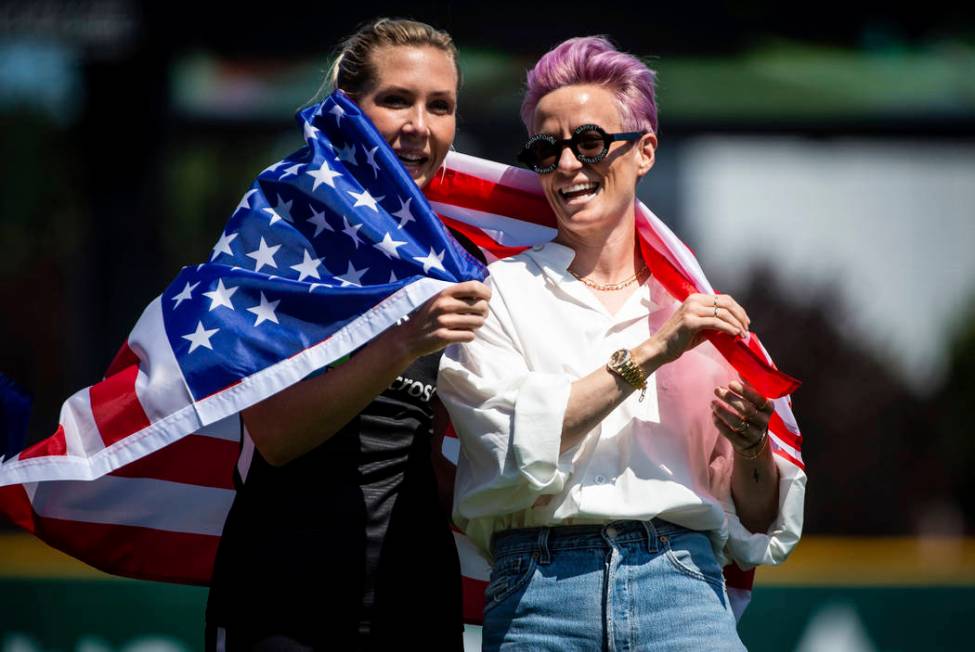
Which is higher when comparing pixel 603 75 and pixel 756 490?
pixel 603 75

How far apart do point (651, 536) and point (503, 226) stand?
92 centimetres

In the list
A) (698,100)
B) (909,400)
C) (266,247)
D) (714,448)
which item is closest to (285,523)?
(266,247)

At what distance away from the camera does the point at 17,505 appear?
11.0ft

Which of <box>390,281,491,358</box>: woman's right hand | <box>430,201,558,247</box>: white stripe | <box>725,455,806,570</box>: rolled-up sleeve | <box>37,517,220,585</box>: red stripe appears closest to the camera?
<box>390,281,491,358</box>: woman's right hand

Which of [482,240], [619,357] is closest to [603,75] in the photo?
[482,240]

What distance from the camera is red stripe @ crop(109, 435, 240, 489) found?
3.52 meters

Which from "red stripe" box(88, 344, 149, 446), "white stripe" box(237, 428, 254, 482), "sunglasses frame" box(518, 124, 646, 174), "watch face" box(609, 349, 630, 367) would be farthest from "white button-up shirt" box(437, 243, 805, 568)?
"red stripe" box(88, 344, 149, 446)

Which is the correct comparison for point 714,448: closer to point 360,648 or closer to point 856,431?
point 360,648

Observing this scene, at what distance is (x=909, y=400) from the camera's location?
13641 millimetres

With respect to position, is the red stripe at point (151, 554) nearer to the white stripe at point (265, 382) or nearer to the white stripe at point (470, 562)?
the white stripe at point (265, 382)

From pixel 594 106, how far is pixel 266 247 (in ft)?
2.57

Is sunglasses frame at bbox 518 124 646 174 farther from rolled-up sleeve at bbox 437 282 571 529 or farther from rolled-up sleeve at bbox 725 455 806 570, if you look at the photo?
rolled-up sleeve at bbox 725 455 806 570

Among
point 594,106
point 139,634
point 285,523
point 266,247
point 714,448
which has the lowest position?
point 139,634

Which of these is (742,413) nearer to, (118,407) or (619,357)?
(619,357)
